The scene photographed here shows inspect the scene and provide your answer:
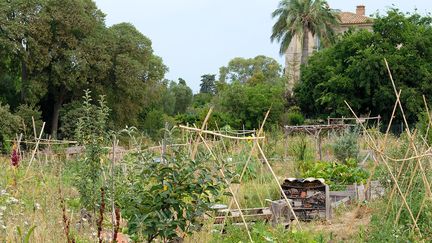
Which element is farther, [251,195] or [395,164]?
[251,195]

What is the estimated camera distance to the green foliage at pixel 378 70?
2547 cm

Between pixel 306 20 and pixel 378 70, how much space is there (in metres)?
7.74

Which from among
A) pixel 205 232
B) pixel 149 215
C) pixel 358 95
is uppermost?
pixel 358 95

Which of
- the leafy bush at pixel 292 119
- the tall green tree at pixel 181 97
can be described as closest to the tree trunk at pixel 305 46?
the leafy bush at pixel 292 119

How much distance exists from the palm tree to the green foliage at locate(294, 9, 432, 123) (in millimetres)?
3813

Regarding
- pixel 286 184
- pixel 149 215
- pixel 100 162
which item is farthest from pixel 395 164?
pixel 149 215

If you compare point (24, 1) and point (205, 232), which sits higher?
point (24, 1)

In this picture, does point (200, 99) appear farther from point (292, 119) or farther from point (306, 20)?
point (292, 119)

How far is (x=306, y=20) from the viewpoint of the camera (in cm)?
3262

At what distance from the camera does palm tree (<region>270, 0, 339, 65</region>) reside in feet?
107

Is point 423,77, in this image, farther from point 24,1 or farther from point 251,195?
point 251,195

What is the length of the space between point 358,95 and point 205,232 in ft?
74.0

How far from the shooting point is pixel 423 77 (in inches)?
997

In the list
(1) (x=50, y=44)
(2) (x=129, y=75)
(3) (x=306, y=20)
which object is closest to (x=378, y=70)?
(3) (x=306, y=20)
